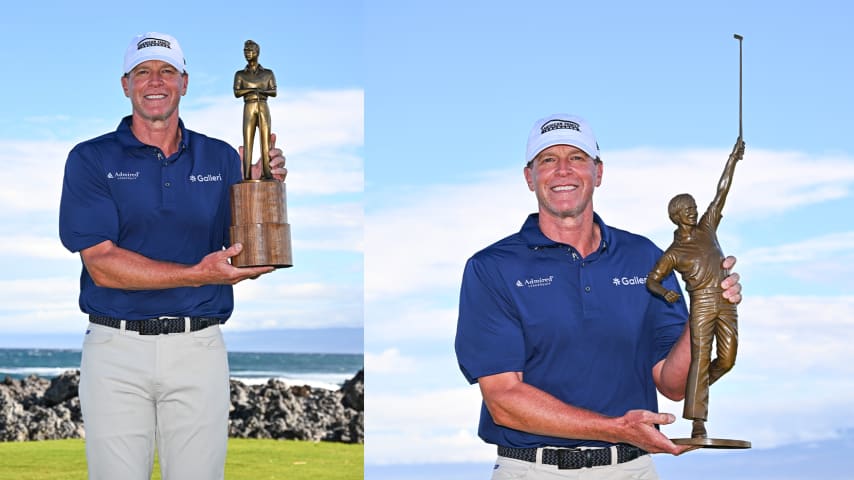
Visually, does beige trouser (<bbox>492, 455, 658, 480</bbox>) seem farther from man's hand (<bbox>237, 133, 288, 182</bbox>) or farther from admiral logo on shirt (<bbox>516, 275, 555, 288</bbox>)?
man's hand (<bbox>237, 133, 288, 182</bbox>)

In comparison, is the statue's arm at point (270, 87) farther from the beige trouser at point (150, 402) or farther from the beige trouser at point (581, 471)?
the beige trouser at point (581, 471)

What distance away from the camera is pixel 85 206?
4203 millimetres

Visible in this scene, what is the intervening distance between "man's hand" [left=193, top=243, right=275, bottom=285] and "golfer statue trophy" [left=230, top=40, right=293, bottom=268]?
0.03 meters

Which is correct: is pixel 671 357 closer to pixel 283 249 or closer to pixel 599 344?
pixel 599 344

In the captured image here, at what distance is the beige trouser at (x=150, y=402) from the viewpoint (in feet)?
13.6

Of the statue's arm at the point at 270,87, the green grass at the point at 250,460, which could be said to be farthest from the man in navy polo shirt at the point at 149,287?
the green grass at the point at 250,460

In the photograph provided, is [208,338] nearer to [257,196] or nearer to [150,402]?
[150,402]

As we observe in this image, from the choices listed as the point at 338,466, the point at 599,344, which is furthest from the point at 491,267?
the point at 338,466

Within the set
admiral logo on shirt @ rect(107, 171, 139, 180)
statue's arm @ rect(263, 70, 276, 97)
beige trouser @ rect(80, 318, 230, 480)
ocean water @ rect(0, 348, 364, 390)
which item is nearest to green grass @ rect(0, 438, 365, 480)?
beige trouser @ rect(80, 318, 230, 480)

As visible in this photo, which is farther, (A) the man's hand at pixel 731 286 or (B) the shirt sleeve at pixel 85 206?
(B) the shirt sleeve at pixel 85 206

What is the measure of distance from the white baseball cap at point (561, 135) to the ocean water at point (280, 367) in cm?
2529

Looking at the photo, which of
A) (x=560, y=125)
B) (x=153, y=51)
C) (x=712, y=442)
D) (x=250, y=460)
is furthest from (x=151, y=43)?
(x=250, y=460)

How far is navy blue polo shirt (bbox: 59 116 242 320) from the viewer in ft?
13.7

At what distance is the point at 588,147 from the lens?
3545 mm
